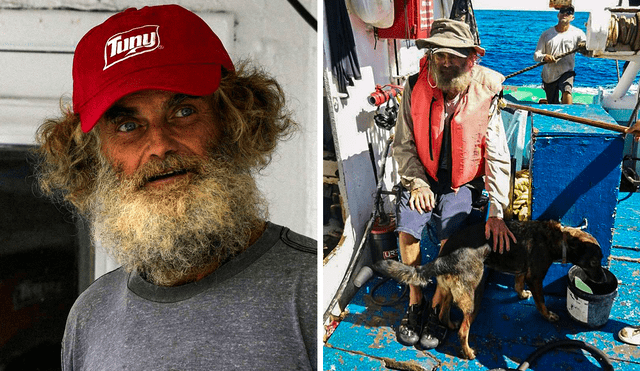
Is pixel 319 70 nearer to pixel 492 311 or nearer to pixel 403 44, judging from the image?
pixel 403 44

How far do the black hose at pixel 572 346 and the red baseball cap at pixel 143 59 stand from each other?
1.26 meters

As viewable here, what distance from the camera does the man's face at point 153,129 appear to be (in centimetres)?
153

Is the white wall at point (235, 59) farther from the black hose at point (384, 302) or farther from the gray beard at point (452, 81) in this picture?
the gray beard at point (452, 81)

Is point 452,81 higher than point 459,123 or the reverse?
higher

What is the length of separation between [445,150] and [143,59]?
0.93 m

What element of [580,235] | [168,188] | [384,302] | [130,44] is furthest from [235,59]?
[580,235]

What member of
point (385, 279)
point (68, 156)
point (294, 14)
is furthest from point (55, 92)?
point (385, 279)

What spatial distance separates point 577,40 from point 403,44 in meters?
0.51

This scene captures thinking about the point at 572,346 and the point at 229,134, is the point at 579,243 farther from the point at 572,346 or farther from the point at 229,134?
the point at 229,134

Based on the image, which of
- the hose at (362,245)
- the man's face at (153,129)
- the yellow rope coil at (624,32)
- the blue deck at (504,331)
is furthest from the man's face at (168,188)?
the yellow rope coil at (624,32)

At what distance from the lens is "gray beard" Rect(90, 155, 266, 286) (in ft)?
5.10

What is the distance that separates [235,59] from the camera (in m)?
1.92

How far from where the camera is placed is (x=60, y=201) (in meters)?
2.09

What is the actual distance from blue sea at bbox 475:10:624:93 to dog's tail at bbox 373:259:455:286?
0.63 meters
